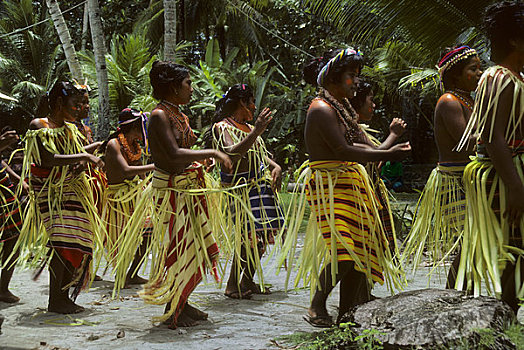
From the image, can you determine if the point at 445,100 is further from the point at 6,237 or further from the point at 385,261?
the point at 6,237

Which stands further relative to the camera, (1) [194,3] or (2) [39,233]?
(1) [194,3]

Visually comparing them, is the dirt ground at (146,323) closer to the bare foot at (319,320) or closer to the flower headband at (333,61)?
the bare foot at (319,320)

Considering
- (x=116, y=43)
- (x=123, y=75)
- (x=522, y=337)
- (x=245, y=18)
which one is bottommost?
(x=522, y=337)

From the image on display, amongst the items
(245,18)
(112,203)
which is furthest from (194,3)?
(112,203)

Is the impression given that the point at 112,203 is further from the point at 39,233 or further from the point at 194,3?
the point at 194,3

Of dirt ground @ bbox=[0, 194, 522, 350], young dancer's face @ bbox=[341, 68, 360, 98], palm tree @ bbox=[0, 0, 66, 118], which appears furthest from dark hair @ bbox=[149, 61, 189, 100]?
palm tree @ bbox=[0, 0, 66, 118]

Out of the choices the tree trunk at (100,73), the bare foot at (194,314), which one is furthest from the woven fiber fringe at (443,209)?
the tree trunk at (100,73)

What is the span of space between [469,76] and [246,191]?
1927 mm

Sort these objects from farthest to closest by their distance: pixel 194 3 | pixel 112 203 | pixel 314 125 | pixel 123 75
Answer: pixel 194 3 → pixel 123 75 → pixel 112 203 → pixel 314 125

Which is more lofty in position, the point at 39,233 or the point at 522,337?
the point at 39,233

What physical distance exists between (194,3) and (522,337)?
19683 mm

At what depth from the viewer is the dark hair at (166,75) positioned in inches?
156

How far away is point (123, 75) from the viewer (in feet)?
→ 55.6

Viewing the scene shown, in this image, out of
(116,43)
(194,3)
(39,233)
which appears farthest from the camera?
(194,3)
